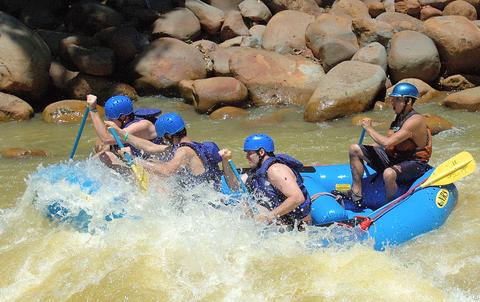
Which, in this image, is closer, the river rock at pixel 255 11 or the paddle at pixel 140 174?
the paddle at pixel 140 174

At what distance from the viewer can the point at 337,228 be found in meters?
5.24

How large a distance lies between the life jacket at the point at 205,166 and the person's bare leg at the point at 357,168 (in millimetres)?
1364

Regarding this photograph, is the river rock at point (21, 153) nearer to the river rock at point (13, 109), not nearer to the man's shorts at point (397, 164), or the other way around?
the river rock at point (13, 109)

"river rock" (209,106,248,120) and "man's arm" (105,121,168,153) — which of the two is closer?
"man's arm" (105,121,168,153)

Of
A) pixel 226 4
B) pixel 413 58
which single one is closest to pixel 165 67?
pixel 226 4

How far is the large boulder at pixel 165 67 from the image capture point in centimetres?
1183

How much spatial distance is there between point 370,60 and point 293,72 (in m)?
1.40

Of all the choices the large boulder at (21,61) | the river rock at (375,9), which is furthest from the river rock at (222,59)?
the river rock at (375,9)

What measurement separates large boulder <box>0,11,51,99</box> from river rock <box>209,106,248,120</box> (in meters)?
3.18

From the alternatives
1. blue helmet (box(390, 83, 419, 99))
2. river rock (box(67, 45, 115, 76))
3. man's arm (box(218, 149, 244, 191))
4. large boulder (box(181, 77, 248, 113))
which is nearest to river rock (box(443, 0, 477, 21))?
→ large boulder (box(181, 77, 248, 113))

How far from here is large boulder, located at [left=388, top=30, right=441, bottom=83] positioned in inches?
455

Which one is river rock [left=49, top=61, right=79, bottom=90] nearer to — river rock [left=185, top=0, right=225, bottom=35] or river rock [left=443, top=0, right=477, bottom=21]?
river rock [left=185, top=0, right=225, bottom=35]

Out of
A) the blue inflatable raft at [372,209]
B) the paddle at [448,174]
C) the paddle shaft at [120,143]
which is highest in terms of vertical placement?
the paddle shaft at [120,143]

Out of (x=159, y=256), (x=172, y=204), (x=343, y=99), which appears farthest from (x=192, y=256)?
(x=343, y=99)
